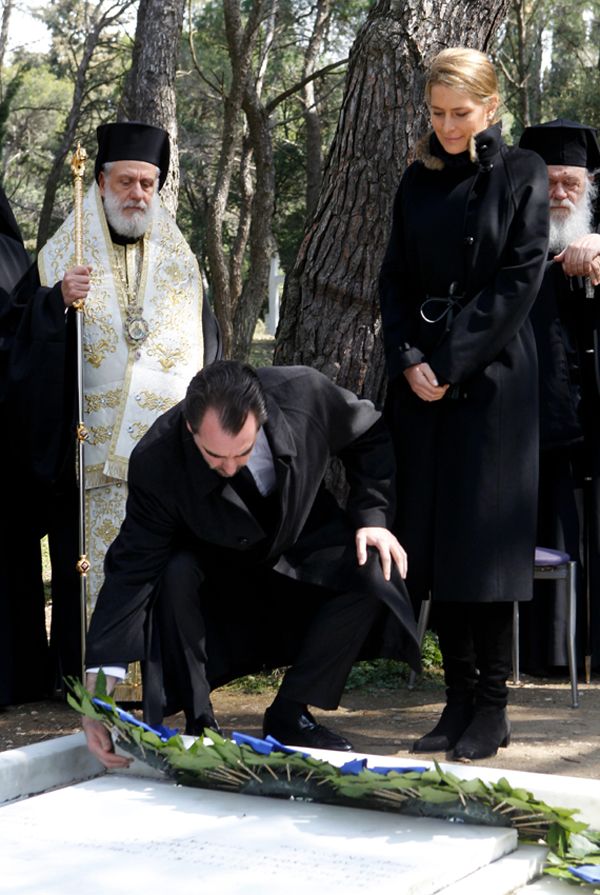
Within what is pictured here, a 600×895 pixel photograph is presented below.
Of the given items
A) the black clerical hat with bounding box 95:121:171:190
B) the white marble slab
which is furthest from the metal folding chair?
the black clerical hat with bounding box 95:121:171:190

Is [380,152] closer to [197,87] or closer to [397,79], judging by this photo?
[397,79]

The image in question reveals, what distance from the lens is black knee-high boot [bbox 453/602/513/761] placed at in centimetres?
462

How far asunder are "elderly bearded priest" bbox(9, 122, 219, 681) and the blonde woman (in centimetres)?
118

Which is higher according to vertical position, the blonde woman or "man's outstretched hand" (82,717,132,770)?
the blonde woman

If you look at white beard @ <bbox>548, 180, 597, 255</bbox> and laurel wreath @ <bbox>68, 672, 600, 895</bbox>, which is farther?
white beard @ <bbox>548, 180, 597, 255</bbox>

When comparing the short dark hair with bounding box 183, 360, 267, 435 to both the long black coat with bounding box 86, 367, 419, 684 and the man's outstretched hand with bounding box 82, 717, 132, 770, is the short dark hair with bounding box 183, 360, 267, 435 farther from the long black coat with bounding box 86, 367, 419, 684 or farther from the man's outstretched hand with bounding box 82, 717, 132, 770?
the man's outstretched hand with bounding box 82, 717, 132, 770

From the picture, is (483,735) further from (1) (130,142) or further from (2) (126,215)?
(1) (130,142)

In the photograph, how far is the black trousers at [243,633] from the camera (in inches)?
171

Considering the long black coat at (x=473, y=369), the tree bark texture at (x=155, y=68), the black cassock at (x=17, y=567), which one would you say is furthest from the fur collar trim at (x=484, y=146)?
the tree bark texture at (x=155, y=68)

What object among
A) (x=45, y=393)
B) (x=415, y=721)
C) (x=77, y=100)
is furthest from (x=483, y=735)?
(x=77, y=100)

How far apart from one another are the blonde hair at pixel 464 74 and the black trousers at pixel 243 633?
1663 mm

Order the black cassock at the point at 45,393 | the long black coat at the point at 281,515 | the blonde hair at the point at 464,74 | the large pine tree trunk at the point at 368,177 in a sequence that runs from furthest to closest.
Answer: the large pine tree trunk at the point at 368,177
the black cassock at the point at 45,393
the blonde hair at the point at 464,74
the long black coat at the point at 281,515

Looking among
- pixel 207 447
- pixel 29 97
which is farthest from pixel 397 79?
pixel 29 97

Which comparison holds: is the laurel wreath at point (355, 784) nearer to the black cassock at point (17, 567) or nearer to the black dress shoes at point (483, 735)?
the black dress shoes at point (483, 735)
